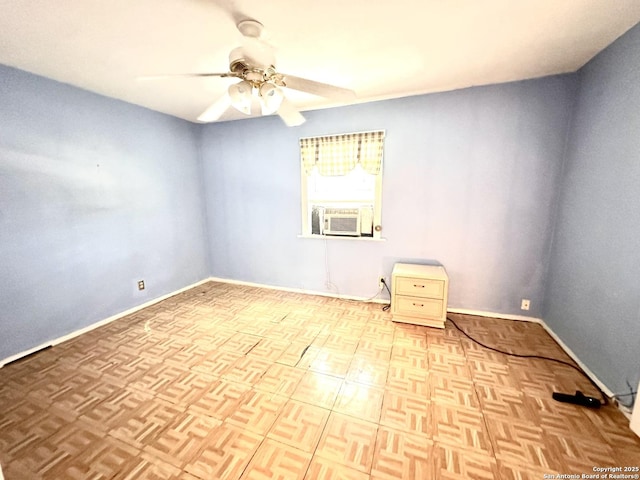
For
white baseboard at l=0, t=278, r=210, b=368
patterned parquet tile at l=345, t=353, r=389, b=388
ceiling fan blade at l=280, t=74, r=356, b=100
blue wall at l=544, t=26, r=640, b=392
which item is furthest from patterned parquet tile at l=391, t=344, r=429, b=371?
white baseboard at l=0, t=278, r=210, b=368

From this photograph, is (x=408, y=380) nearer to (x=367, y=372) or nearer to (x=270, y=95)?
(x=367, y=372)

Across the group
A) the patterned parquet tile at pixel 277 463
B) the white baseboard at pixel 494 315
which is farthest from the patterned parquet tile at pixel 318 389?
the white baseboard at pixel 494 315

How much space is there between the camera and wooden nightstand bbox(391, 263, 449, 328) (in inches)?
99.0

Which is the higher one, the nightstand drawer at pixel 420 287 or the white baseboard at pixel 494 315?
the nightstand drawer at pixel 420 287

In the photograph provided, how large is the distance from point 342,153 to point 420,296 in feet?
6.13

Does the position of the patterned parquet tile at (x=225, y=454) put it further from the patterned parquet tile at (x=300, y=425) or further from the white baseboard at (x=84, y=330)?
the white baseboard at (x=84, y=330)

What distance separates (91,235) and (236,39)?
2441 mm

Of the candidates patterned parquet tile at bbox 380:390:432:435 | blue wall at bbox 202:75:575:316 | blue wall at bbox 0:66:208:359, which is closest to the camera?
patterned parquet tile at bbox 380:390:432:435

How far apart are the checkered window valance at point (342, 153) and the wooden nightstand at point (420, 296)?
1272 mm

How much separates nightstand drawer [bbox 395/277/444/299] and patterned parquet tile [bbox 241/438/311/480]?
173 centimetres

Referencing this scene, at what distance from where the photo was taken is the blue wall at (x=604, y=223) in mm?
1552

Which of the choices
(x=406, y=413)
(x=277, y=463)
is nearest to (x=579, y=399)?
(x=406, y=413)

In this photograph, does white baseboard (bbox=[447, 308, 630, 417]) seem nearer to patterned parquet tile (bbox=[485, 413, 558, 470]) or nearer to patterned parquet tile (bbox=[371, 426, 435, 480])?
patterned parquet tile (bbox=[485, 413, 558, 470])

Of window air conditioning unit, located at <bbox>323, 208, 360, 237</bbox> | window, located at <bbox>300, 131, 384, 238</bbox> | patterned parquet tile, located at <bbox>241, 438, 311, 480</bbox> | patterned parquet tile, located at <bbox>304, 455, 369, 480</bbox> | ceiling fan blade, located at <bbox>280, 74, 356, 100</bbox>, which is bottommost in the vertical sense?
patterned parquet tile, located at <bbox>241, 438, 311, 480</bbox>
